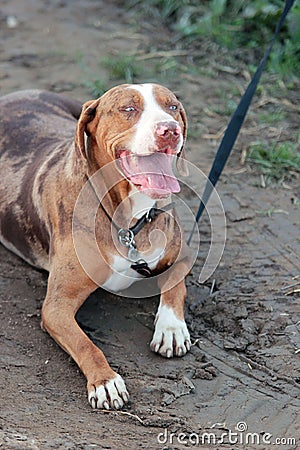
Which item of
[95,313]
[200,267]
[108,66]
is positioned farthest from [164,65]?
[95,313]

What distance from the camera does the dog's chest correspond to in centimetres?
405

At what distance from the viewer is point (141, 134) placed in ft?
12.0

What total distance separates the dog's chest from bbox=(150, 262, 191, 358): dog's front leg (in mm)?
145

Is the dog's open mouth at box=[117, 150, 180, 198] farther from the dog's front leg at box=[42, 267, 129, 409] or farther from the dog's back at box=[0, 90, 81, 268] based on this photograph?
the dog's back at box=[0, 90, 81, 268]

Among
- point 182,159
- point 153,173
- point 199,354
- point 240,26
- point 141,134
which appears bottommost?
point 240,26

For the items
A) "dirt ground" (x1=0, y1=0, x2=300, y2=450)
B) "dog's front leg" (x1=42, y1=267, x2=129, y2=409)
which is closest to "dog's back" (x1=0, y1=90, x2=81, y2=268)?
"dirt ground" (x1=0, y1=0, x2=300, y2=450)

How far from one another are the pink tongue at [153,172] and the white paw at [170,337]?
684 mm

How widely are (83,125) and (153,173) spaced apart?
0.44 m

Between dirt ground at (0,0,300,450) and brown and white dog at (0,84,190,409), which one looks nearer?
dirt ground at (0,0,300,450)

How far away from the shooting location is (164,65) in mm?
7066

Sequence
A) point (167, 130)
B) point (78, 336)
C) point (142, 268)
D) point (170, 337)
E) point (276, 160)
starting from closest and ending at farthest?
point (167, 130) < point (78, 336) < point (170, 337) < point (142, 268) < point (276, 160)

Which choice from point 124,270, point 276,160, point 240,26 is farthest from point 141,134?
point 240,26

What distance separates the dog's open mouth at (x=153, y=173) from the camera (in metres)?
3.72

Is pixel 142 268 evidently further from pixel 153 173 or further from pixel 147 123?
pixel 147 123
